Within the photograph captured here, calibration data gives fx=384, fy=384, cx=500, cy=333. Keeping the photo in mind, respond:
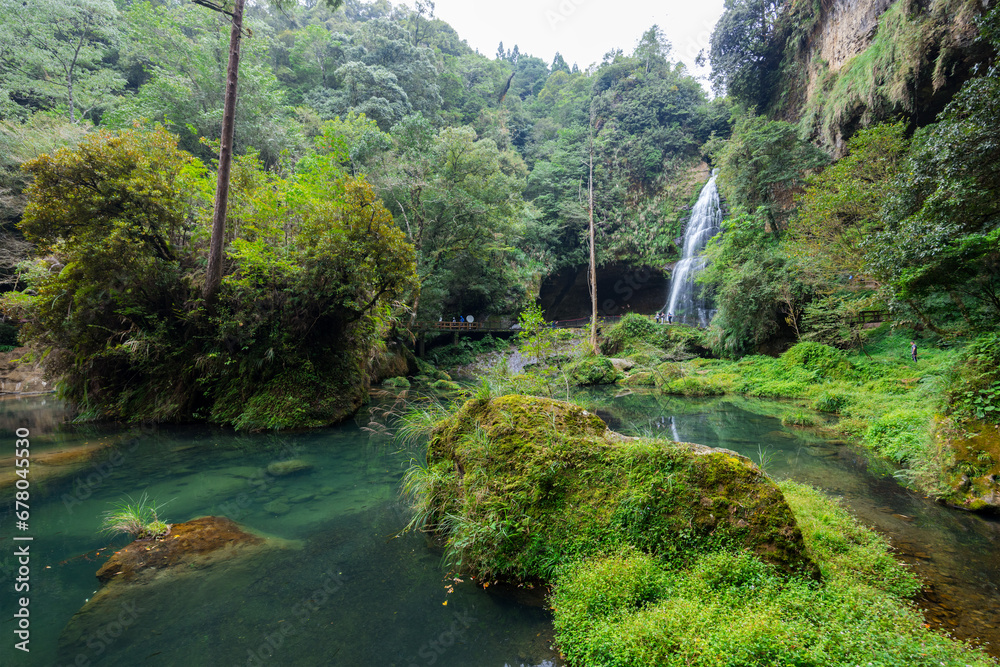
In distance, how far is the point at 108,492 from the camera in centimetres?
546

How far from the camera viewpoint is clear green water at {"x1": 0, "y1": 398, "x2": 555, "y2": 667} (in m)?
2.64

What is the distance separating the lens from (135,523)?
4129 mm

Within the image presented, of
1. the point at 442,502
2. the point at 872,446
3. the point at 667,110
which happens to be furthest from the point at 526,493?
the point at 667,110

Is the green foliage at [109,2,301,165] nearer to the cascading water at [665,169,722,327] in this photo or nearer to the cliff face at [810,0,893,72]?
the cascading water at [665,169,722,327]

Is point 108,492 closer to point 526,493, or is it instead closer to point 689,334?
point 526,493

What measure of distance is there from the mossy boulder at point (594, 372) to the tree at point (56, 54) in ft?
88.1

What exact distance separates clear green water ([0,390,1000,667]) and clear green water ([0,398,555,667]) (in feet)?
0.04

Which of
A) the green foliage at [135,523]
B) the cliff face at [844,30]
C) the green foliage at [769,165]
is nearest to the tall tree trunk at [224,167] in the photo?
the green foliage at [135,523]

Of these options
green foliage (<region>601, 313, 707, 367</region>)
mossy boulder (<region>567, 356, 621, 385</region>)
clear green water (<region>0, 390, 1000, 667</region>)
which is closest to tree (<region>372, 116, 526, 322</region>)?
green foliage (<region>601, 313, 707, 367</region>)

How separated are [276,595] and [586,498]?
9.17 ft

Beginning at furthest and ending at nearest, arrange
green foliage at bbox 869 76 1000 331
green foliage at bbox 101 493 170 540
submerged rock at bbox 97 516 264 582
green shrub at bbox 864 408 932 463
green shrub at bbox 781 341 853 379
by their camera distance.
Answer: green shrub at bbox 781 341 853 379 → green shrub at bbox 864 408 932 463 → green foliage at bbox 869 76 1000 331 → green foliage at bbox 101 493 170 540 → submerged rock at bbox 97 516 264 582

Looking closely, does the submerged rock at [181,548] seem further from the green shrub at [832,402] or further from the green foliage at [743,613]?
the green shrub at [832,402]

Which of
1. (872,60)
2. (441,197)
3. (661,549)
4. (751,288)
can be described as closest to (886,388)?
(751,288)

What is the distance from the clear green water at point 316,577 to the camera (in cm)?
265
